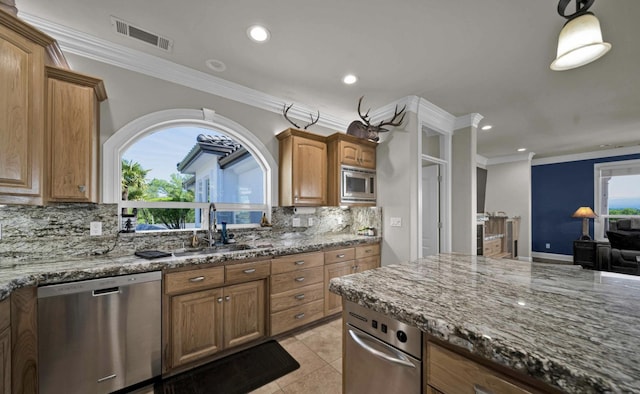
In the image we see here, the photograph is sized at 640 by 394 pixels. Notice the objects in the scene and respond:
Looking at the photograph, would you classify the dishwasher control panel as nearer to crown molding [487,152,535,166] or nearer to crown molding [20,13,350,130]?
crown molding [20,13,350,130]

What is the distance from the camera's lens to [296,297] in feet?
8.43

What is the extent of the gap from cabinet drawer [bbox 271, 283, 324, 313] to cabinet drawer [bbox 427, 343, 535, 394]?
1774mm

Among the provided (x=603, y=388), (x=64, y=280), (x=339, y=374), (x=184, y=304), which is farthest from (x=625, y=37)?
(x=64, y=280)

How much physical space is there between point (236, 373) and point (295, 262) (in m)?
1.04

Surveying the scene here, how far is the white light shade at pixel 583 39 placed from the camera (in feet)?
3.83

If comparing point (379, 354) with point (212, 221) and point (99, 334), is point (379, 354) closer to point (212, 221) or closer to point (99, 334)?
point (99, 334)

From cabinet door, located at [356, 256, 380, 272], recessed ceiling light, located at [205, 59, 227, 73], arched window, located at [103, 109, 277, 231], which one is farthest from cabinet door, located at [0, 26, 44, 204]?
cabinet door, located at [356, 256, 380, 272]

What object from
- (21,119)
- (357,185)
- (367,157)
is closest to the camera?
(21,119)

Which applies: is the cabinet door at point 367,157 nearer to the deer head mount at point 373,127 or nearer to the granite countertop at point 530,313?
the deer head mount at point 373,127

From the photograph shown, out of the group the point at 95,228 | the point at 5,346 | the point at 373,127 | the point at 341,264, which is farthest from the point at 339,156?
the point at 5,346

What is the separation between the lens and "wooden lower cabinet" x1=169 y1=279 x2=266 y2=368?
1.93m

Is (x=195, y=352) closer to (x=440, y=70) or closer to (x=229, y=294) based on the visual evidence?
(x=229, y=294)

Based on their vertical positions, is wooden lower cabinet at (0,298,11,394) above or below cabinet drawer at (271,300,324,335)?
above

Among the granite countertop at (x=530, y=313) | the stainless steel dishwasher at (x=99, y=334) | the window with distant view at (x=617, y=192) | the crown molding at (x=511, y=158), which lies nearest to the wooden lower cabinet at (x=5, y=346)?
the stainless steel dishwasher at (x=99, y=334)
